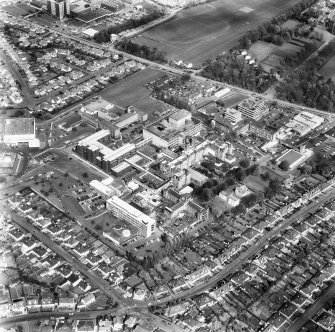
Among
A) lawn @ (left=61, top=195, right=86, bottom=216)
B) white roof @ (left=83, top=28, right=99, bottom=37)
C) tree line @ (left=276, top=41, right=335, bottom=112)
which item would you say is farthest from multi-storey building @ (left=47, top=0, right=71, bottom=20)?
lawn @ (left=61, top=195, right=86, bottom=216)

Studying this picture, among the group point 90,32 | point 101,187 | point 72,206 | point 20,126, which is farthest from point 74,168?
point 90,32

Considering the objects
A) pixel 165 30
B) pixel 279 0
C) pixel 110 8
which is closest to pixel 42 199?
pixel 165 30

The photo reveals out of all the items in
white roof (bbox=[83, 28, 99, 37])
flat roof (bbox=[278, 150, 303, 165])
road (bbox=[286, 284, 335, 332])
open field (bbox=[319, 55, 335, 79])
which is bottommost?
white roof (bbox=[83, 28, 99, 37])

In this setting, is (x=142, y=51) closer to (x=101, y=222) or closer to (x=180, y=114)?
(x=180, y=114)

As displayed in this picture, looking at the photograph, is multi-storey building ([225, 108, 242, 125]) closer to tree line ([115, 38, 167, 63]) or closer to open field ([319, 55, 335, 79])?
tree line ([115, 38, 167, 63])

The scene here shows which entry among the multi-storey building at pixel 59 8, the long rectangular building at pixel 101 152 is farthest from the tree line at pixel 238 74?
the multi-storey building at pixel 59 8

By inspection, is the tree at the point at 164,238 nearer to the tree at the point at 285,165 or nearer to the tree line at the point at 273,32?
the tree at the point at 285,165

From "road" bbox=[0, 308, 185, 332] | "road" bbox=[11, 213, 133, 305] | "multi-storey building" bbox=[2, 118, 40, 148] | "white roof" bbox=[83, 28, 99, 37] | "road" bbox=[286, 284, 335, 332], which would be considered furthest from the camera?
"white roof" bbox=[83, 28, 99, 37]
